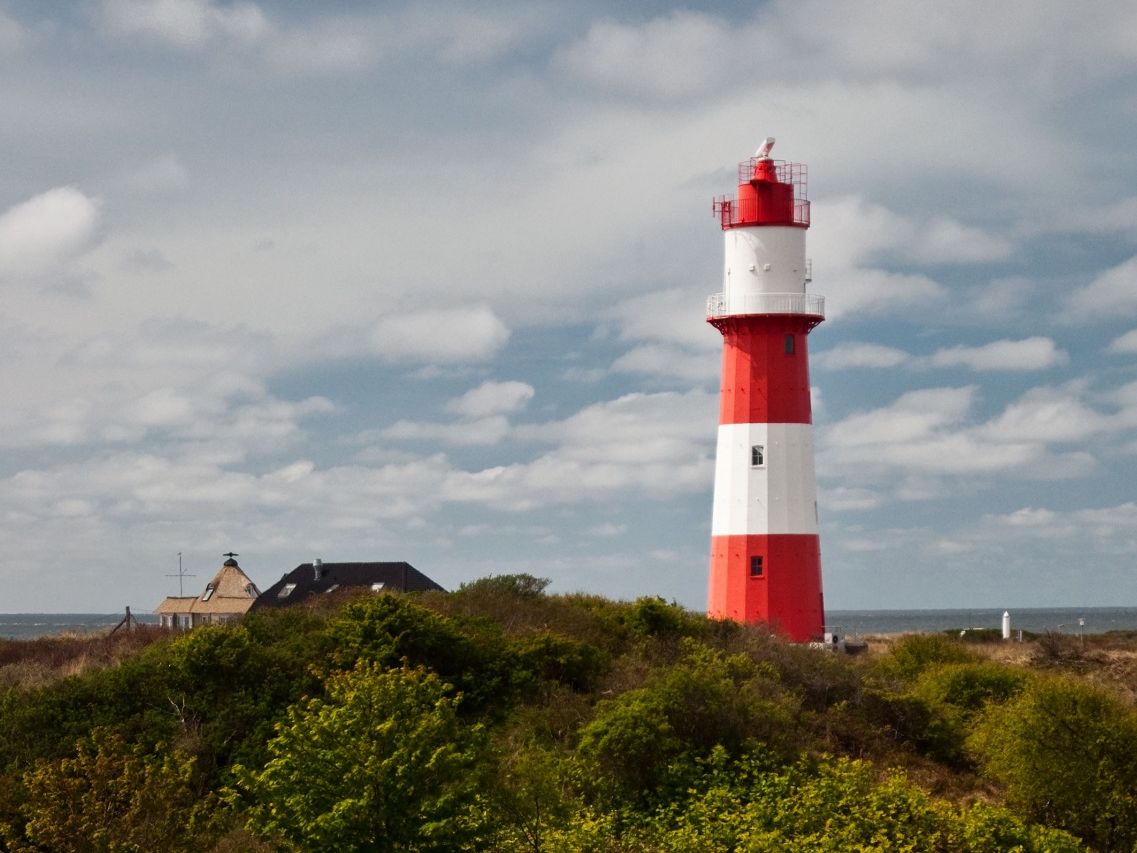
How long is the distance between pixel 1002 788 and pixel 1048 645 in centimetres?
1889

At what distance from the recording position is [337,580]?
45312 millimetres

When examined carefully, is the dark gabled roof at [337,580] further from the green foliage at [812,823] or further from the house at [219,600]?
the green foliage at [812,823]

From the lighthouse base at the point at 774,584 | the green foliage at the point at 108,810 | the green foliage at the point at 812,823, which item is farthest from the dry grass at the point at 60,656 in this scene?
the lighthouse base at the point at 774,584

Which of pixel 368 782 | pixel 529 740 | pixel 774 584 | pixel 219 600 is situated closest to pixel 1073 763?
pixel 529 740

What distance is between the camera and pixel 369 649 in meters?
23.5

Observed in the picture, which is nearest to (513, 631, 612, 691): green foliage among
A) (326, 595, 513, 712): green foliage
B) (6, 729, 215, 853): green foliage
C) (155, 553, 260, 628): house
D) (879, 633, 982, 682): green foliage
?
(326, 595, 513, 712): green foliage

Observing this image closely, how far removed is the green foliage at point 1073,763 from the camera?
2119cm

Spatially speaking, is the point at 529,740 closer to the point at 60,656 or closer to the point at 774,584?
the point at 60,656

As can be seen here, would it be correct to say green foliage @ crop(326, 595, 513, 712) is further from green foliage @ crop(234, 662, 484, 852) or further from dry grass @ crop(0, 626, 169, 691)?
green foliage @ crop(234, 662, 484, 852)

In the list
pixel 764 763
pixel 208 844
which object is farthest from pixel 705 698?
pixel 208 844

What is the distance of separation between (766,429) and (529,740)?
12744mm

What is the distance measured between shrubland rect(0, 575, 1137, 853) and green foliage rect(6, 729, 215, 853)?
3 cm

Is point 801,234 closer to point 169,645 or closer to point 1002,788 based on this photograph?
point 1002,788

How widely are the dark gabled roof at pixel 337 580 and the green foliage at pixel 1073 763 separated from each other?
76.9ft
